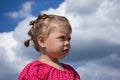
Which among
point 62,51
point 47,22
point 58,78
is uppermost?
point 47,22

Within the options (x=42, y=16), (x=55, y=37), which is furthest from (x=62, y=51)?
(x=42, y=16)

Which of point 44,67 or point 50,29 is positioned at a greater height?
point 50,29

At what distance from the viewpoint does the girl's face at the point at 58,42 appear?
7.75 m

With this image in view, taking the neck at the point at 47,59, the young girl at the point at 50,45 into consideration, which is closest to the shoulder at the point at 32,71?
the young girl at the point at 50,45

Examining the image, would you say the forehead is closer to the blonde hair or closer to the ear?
the blonde hair

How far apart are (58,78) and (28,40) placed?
3.10 feet

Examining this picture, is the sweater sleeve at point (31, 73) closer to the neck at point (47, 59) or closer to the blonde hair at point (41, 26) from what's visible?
the neck at point (47, 59)

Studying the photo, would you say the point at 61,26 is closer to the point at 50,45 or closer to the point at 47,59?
the point at 50,45

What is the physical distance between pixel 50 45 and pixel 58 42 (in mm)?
165

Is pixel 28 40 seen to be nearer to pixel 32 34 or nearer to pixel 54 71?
pixel 32 34

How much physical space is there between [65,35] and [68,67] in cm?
82

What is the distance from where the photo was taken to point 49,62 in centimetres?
788

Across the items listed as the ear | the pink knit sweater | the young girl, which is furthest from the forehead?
the pink knit sweater

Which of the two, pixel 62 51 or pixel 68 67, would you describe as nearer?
pixel 62 51
